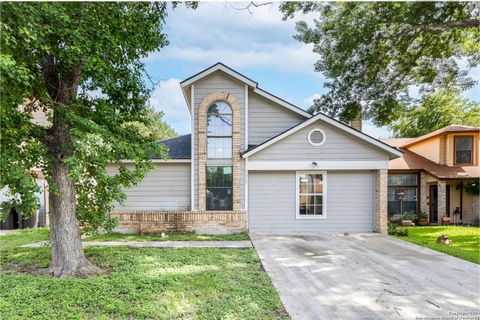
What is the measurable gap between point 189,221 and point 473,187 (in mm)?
15358

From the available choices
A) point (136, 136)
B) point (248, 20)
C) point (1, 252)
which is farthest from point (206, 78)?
point (1, 252)

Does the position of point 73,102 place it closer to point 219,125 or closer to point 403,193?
point 219,125

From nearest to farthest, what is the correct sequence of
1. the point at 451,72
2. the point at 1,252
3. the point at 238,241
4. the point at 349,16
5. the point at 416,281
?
the point at 416,281 → the point at 1,252 → the point at 238,241 → the point at 349,16 → the point at 451,72

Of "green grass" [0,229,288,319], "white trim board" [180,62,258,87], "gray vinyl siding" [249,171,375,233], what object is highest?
"white trim board" [180,62,258,87]

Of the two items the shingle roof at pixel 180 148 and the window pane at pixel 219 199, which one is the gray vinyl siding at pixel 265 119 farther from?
the shingle roof at pixel 180 148

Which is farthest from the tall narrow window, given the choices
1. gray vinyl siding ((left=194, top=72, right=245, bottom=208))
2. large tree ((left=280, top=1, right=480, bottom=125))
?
large tree ((left=280, top=1, right=480, bottom=125))

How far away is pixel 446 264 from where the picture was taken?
7191 mm

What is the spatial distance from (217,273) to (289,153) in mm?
6320

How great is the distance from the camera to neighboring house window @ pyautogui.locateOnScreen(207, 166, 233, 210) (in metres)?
11.5

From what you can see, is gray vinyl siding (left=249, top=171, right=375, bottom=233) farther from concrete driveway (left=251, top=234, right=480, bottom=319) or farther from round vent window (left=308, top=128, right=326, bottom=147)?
concrete driveway (left=251, top=234, right=480, bottom=319)

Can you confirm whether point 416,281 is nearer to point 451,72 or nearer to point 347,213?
point 347,213

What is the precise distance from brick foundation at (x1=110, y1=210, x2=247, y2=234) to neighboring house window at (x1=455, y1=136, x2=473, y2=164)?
1390 cm

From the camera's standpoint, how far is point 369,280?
5918mm

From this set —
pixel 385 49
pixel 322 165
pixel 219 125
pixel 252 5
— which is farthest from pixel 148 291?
pixel 385 49
